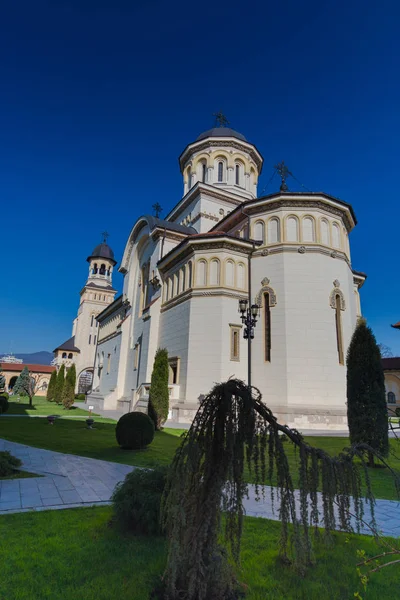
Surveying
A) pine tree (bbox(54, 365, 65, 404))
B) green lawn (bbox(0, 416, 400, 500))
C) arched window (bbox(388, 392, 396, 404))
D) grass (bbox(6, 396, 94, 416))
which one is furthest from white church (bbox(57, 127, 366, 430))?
arched window (bbox(388, 392, 396, 404))

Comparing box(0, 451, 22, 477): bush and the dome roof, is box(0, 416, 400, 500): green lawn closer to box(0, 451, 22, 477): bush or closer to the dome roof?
box(0, 451, 22, 477): bush

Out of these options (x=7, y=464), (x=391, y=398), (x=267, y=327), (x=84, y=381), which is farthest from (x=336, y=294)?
(x=84, y=381)

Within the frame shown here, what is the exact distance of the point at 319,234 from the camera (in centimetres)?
1619

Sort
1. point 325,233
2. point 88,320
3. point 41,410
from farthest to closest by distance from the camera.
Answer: point 88,320, point 41,410, point 325,233

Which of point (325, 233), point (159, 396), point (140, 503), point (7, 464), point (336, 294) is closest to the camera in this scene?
point (140, 503)

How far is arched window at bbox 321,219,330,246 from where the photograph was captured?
16.3 metres

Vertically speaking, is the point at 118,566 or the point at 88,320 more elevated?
the point at 88,320

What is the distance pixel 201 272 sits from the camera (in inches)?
665

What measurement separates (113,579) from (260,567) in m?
1.37

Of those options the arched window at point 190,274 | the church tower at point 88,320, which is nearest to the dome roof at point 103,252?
the church tower at point 88,320

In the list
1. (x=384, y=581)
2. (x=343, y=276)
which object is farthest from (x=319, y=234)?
(x=384, y=581)

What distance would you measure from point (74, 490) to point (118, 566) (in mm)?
2871

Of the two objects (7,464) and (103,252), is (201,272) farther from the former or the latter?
(103,252)

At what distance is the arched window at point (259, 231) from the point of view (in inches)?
670
